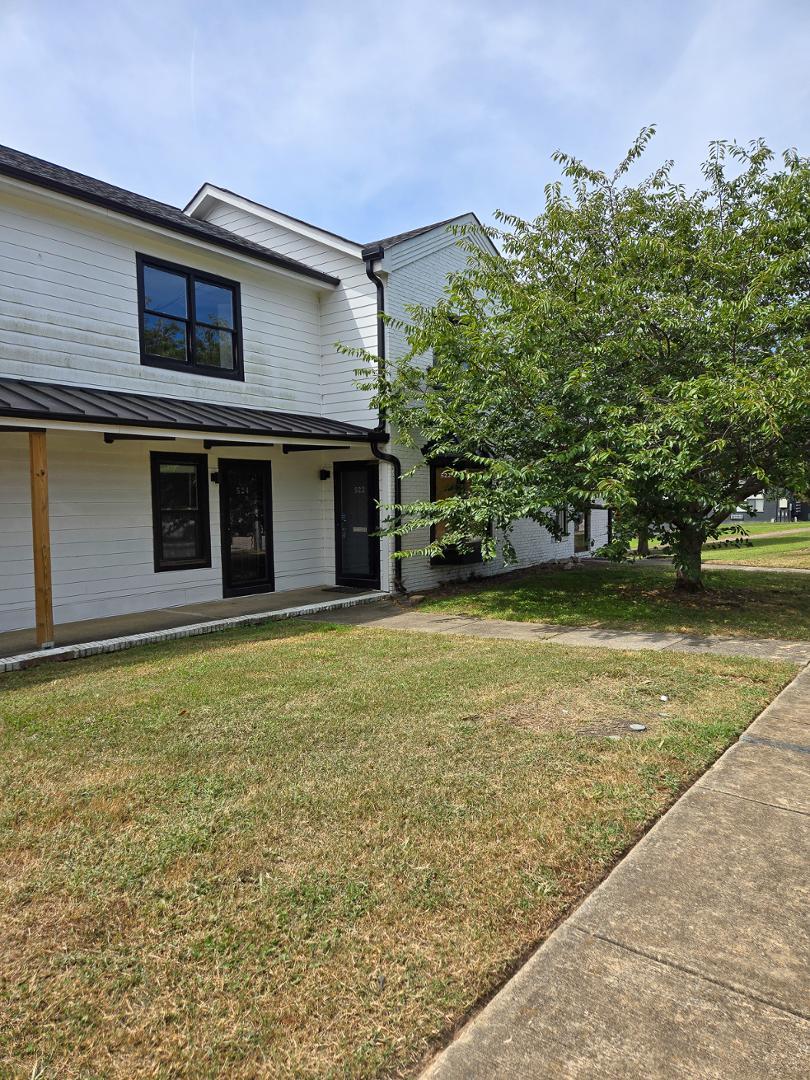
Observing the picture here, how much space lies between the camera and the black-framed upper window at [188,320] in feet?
29.3

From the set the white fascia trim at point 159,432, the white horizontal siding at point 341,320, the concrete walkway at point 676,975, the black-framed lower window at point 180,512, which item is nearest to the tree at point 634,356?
the white horizontal siding at point 341,320

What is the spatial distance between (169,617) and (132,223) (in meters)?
5.19

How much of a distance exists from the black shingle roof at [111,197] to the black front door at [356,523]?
10.8 ft

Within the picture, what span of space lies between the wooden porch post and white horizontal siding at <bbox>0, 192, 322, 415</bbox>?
5.23 feet

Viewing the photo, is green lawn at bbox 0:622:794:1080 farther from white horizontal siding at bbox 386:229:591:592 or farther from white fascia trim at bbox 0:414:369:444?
white horizontal siding at bbox 386:229:591:592

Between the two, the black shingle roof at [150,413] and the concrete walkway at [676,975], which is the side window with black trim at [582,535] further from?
the concrete walkway at [676,975]

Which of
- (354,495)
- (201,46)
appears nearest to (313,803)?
(354,495)

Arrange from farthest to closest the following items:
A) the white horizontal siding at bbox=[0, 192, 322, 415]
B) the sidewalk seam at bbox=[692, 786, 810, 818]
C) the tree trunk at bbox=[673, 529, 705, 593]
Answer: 1. the tree trunk at bbox=[673, 529, 705, 593]
2. the white horizontal siding at bbox=[0, 192, 322, 415]
3. the sidewalk seam at bbox=[692, 786, 810, 818]

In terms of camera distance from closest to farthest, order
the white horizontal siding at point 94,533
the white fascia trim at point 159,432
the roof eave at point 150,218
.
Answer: the white fascia trim at point 159,432
the roof eave at point 150,218
the white horizontal siding at point 94,533

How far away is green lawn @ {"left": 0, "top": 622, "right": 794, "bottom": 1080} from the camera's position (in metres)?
1.94

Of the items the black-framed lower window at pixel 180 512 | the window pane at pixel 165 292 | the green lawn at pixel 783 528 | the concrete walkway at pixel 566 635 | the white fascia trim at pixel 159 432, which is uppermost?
the window pane at pixel 165 292

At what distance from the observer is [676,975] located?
2.08m

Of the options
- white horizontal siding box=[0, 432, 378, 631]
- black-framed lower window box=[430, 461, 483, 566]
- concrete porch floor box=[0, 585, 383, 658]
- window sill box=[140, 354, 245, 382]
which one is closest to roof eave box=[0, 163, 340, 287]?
window sill box=[140, 354, 245, 382]

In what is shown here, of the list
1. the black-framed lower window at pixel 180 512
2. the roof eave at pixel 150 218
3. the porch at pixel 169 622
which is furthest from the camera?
the black-framed lower window at pixel 180 512
